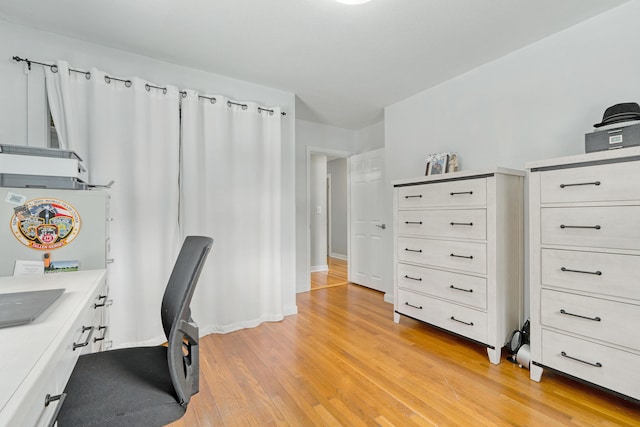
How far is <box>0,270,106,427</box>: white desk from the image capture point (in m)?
A: 0.47

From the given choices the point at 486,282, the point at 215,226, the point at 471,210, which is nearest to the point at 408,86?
the point at 471,210

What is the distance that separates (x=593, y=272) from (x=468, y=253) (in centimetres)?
75

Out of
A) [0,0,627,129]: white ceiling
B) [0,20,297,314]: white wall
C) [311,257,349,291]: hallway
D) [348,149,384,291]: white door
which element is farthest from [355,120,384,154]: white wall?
[311,257,349,291]: hallway

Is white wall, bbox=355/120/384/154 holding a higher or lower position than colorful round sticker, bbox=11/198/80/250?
higher

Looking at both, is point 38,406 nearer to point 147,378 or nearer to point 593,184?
point 147,378

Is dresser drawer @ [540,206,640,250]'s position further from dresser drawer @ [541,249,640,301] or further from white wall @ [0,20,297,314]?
white wall @ [0,20,297,314]

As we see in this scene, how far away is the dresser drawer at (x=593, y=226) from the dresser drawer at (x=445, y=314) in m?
0.78

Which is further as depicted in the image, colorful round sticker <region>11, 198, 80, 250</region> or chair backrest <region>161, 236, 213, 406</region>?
colorful round sticker <region>11, 198, 80, 250</region>

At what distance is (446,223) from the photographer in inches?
97.6

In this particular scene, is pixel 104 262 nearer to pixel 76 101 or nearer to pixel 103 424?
pixel 103 424

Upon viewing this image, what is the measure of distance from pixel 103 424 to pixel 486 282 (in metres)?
2.31

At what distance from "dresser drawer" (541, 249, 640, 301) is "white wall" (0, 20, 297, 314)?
231 centimetres

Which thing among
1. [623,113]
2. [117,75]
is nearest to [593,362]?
[623,113]

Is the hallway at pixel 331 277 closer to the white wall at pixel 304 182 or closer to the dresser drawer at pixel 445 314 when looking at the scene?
the white wall at pixel 304 182
